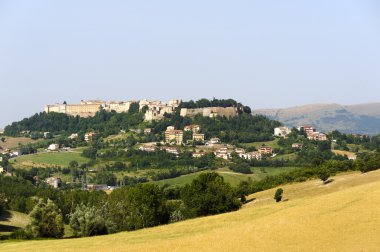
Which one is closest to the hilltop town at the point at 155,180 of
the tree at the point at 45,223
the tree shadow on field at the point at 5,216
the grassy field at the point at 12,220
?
the tree at the point at 45,223

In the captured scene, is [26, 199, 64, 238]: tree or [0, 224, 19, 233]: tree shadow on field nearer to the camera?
[26, 199, 64, 238]: tree

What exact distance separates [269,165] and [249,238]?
139601 mm

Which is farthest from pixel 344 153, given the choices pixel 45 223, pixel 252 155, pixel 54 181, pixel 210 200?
pixel 45 223

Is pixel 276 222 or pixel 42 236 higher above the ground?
pixel 276 222

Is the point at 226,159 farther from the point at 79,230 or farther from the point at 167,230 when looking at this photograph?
the point at 167,230

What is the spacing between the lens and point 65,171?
18338cm

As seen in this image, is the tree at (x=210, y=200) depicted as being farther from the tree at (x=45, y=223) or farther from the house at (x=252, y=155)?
the house at (x=252, y=155)

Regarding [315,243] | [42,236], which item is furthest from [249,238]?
[42,236]

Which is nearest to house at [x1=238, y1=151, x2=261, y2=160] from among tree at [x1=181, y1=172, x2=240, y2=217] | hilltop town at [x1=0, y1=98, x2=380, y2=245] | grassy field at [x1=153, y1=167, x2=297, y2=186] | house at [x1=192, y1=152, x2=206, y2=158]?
hilltop town at [x1=0, y1=98, x2=380, y2=245]

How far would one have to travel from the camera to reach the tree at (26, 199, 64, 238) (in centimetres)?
7356

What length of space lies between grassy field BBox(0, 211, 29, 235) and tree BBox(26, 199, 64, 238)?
16.7 metres

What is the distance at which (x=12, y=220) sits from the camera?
104 m

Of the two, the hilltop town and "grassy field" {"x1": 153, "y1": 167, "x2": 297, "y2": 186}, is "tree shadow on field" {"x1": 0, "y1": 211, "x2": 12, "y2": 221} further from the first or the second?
"grassy field" {"x1": 153, "y1": 167, "x2": 297, "y2": 186}

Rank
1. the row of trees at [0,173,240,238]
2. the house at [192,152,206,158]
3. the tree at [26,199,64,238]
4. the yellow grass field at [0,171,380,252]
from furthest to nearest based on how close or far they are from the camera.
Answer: the house at [192,152,206,158]
the row of trees at [0,173,240,238]
the tree at [26,199,64,238]
the yellow grass field at [0,171,380,252]
